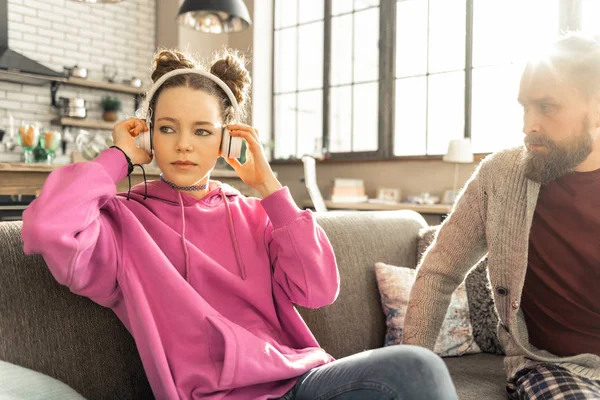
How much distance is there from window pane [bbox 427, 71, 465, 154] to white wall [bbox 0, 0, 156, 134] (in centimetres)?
330

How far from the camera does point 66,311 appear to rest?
1217 millimetres

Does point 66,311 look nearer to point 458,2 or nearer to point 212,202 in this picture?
point 212,202

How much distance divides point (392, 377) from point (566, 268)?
24.7 inches

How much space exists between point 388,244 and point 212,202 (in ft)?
3.07

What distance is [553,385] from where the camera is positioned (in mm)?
1246

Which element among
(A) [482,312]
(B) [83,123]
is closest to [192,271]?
(A) [482,312]

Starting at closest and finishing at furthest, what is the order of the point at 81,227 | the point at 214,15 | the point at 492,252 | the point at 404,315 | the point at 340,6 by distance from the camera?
1. the point at 81,227
2. the point at 492,252
3. the point at 404,315
4. the point at 214,15
5. the point at 340,6

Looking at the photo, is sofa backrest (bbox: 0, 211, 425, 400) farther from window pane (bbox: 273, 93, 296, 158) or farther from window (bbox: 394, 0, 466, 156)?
window pane (bbox: 273, 93, 296, 158)

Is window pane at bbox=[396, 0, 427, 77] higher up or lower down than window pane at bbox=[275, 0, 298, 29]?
lower down

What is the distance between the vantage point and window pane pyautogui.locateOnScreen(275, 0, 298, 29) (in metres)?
6.53

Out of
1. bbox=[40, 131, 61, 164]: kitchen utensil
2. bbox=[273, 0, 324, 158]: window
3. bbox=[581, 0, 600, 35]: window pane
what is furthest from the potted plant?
bbox=[581, 0, 600, 35]: window pane

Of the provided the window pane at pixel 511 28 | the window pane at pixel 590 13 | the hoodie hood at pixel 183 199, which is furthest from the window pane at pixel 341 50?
the hoodie hood at pixel 183 199

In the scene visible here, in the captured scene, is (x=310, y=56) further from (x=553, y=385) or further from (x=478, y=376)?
(x=553, y=385)

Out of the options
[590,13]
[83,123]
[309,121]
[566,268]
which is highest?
[590,13]
